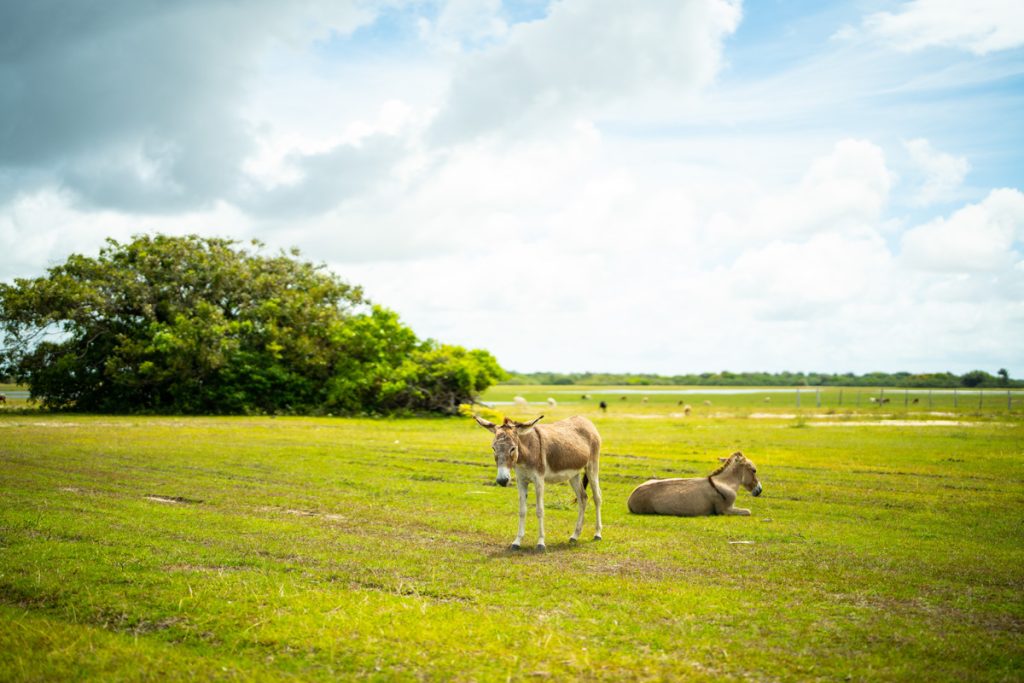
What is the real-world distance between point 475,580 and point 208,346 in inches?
1729

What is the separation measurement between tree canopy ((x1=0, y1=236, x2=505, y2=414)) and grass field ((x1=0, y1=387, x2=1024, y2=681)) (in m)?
28.8

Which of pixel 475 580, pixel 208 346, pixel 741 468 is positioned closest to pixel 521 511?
pixel 475 580

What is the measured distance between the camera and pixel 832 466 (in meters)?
25.1

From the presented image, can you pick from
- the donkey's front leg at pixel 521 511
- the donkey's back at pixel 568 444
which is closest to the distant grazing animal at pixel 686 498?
the donkey's back at pixel 568 444

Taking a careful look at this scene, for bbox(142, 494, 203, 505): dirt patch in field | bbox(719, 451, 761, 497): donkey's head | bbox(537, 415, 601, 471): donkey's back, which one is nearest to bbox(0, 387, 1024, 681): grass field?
bbox(142, 494, 203, 505): dirt patch in field

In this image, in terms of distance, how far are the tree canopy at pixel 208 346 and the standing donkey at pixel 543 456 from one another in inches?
1514

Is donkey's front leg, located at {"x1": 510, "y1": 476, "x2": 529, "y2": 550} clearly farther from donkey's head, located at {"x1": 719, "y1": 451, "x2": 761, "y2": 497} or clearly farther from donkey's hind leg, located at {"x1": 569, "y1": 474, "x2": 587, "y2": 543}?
donkey's head, located at {"x1": 719, "y1": 451, "x2": 761, "y2": 497}

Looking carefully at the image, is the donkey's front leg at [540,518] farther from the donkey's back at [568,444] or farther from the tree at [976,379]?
the tree at [976,379]

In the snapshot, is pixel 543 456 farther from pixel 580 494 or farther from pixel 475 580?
pixel 475 580

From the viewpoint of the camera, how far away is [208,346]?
49188 millimetres

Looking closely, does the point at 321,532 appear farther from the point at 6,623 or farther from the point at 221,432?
the point at 221,432

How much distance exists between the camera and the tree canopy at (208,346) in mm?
48219

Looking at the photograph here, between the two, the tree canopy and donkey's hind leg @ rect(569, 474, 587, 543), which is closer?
donkey's hind leg @ rect(569, 474, 587, 543)

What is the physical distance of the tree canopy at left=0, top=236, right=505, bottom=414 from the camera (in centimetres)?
4822
